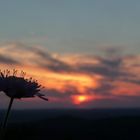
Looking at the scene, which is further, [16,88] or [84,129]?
[84,129]

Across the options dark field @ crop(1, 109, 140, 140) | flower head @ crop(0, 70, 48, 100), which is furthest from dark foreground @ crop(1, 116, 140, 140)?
flower head @ crop(0, 70, 48, 100)

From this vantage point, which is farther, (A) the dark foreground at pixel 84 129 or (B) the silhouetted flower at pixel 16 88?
(A) the dark foreground at pixel 84 129

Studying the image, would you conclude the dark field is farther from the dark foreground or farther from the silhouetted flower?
the silhouetted flower

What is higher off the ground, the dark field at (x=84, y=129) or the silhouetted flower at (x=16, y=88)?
the dark field at (x=84, y=129)

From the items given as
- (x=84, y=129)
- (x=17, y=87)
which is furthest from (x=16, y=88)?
(x=84, y=129)

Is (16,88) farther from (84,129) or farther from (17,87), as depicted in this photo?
(84,129)

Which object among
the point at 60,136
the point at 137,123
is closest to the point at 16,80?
the point at 60,136

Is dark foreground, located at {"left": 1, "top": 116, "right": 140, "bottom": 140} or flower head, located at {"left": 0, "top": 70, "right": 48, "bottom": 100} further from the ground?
dark foreground, located at {"left": 1, "top": 116, "right": 140, "bottom": 140}

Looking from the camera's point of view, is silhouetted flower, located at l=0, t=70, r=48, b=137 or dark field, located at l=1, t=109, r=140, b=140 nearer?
silhouetted flower, located at l=0, t=70, r=48, b=137

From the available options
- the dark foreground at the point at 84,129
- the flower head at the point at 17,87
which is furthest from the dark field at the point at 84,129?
the flower head at the point at 17,87

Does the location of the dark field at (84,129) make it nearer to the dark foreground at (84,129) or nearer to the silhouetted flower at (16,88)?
the dark foreground at (84,129)
